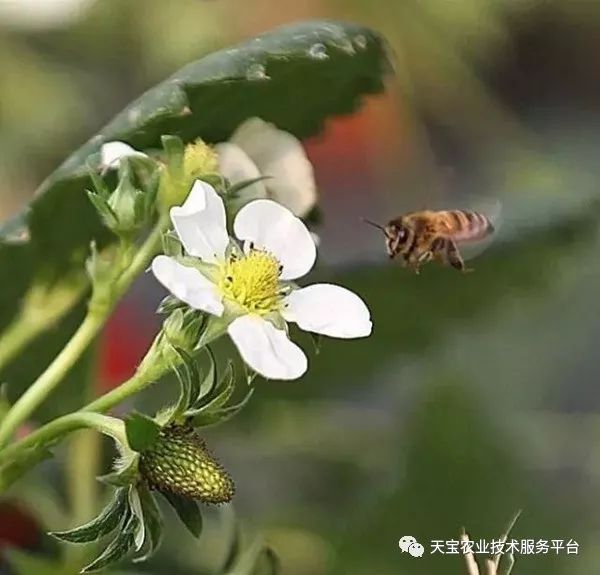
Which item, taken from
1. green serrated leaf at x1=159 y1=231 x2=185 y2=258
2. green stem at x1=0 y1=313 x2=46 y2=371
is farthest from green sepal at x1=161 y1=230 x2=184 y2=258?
green stem at x1=0 y1=313 x2=46 y2=371

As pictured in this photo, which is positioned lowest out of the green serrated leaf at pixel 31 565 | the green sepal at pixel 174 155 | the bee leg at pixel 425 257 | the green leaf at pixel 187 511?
the green serrated leaf at pixel 31 565

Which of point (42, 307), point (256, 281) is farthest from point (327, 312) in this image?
point (42, 307)

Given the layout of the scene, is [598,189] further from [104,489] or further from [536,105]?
[104,489]

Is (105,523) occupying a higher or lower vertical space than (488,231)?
A: lower

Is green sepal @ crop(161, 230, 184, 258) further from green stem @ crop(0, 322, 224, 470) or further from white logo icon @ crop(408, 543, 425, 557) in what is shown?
white logo icon @ crop(408, 543, 425, 557)

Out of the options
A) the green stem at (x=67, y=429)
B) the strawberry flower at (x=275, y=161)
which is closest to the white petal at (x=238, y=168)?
the strawberry flower at (x=275, y=161)

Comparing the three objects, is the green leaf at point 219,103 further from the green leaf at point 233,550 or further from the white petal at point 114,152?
the green leaf at point 233,550

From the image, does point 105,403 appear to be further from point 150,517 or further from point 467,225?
point 467,225
